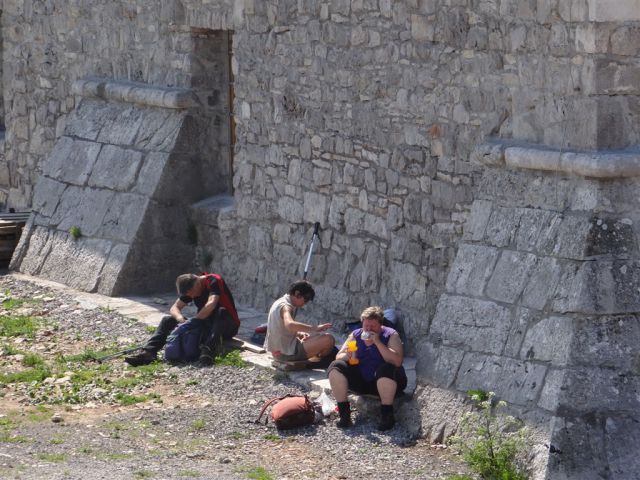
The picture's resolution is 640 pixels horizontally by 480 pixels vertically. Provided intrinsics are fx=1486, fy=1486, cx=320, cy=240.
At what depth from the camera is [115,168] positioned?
48.3 feet

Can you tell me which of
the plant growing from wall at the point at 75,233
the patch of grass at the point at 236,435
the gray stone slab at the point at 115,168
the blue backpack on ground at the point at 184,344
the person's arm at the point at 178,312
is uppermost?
the gray stone slab at the point at 115,168

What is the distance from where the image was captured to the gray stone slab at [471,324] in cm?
952

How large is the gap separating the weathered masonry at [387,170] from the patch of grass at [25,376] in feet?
7.86

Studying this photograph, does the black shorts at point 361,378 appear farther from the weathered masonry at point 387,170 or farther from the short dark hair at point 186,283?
the short dark hair at point 186,283

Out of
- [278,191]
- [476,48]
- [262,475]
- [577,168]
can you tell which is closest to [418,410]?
[262,475]

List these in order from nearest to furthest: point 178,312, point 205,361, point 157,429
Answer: point 157,429
point 205,361
point 178,312

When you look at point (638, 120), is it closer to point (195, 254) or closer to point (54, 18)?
point (195, 254)

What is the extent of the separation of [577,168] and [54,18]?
8.55 metres

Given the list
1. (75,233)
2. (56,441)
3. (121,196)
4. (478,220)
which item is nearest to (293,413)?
(56,441)

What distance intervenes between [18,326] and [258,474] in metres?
4.38

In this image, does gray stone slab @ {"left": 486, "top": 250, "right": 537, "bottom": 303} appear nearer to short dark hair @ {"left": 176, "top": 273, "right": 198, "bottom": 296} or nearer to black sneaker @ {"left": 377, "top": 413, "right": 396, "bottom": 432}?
black sneaker @ {"left": 377, "top": 413, "right": 396, "bottom": 432}

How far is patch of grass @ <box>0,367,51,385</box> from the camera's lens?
442 inches

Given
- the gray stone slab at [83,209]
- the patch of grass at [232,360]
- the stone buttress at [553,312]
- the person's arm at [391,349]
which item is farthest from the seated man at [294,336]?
the gray stone slab at [83,209]

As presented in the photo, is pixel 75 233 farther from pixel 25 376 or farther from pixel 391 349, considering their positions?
pixel 391 349
